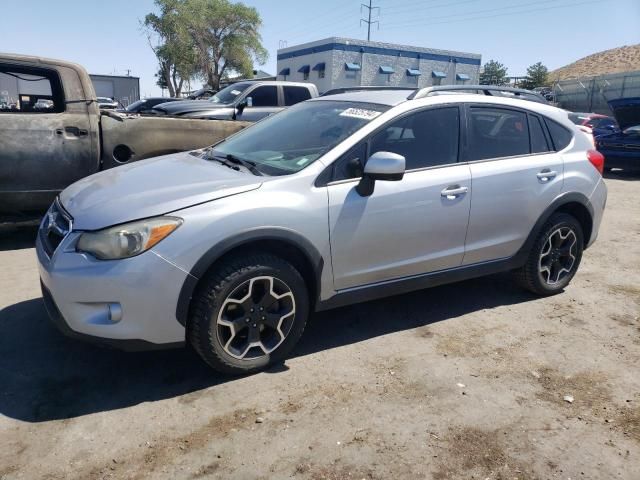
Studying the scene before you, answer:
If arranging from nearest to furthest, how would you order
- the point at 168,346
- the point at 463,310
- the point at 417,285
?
the point at 168,346 → the point at 417,285 → the point at 463,310

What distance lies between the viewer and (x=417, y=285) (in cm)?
380

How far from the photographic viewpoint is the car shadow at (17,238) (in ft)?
→ 18.6

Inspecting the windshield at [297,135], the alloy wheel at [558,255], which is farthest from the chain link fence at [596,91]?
the windshield at [297,135]

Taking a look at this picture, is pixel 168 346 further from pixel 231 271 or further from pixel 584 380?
pixel 584 380

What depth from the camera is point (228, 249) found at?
292 cm

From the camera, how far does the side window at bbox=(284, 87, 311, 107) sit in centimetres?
1205

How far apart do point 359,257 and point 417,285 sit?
24.2 inches

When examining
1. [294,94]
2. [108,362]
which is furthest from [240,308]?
[294,94]

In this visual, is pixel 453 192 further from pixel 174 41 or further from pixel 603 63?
pixel 603 63

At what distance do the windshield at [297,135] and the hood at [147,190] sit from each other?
284 mm

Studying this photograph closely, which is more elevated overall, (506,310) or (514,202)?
(514,202)

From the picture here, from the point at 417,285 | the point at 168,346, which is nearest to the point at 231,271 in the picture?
the point at 168,346

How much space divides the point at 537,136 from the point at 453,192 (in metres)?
1.19

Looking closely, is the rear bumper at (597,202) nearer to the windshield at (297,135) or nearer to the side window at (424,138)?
the side window at (424,138)
